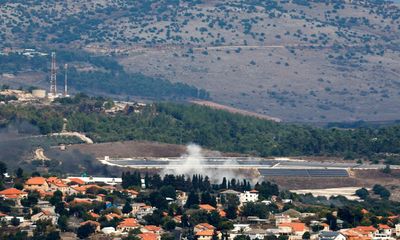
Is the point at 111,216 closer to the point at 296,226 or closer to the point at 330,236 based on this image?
the point at 296,226

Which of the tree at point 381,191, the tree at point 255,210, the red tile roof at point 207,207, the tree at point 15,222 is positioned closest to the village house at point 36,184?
the red tile roof at point 207,207

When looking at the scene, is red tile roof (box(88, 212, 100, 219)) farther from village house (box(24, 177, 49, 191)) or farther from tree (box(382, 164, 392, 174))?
tree (box(382, 164, 392, 174))

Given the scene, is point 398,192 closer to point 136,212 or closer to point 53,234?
point 136,212

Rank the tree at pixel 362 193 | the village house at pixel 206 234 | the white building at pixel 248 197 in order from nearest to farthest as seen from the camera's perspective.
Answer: the village house at pixel 206 234
the white building at pixel 248 197
the tree at pixel 362 193

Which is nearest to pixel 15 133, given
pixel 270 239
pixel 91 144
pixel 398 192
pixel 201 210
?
pixel 91 144

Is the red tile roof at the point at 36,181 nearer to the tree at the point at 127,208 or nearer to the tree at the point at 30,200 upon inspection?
the tree at the point at 30,200

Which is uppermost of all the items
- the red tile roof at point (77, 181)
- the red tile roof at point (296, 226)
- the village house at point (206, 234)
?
the red tile roof at point (296, 226)

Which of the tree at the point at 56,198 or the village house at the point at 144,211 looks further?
the tree at the point at 56,198
